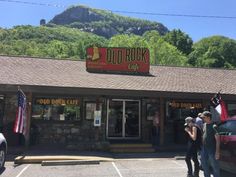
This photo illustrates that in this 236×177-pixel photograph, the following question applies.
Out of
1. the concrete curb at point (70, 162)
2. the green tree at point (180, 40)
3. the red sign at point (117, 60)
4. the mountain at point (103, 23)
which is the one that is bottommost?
the concrete curb at point (70, 162)

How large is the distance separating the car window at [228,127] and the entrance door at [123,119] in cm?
990

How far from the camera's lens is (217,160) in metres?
8.85

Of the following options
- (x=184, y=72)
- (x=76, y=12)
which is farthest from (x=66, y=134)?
(x=76, y=12)

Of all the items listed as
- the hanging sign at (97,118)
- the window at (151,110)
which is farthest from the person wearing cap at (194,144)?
the window at (151,110)

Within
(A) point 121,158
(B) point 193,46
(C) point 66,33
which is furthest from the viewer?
(C) point 66,33

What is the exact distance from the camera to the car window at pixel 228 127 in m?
9.22

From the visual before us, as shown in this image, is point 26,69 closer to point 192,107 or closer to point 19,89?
point 19,89

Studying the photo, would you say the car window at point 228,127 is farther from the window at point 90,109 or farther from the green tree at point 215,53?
the green tree at point 215,53

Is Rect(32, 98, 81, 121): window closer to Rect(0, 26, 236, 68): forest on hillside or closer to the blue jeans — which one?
the blue jeans

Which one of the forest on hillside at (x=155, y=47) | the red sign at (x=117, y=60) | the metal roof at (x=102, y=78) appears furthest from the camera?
the forest on hillside at (x=155, y=47)

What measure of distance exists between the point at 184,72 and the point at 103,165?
37.4 feet

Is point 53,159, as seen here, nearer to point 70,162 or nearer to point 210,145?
point 70,162

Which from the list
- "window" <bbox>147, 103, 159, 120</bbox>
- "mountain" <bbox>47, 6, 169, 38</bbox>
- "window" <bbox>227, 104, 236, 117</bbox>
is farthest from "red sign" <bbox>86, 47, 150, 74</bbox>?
"mountain" <bbox>47, 6, 169, 38</bbox>

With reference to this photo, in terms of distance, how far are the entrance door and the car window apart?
32.5ft
